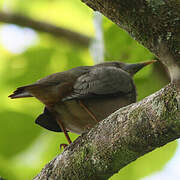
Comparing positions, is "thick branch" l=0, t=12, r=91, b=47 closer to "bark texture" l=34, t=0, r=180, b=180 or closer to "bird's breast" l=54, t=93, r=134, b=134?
"bird's breast" l=54, t=93, r=134, b=134

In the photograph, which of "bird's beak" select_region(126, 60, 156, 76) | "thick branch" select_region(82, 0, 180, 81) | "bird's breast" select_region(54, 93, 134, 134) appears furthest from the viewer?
"bird's beak" select_region(126, 60, 156, 76)

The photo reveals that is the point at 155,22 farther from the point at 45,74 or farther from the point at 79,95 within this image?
the point at 45,74

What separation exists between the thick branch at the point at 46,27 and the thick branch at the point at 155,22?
336 cm

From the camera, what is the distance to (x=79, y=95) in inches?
159

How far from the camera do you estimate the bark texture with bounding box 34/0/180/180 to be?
249cm

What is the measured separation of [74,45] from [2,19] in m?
1.00

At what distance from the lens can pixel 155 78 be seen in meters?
5.03

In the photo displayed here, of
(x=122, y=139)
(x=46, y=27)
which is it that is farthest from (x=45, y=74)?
(x=122, y=139)

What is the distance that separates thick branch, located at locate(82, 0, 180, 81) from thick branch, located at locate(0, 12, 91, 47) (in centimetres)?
336

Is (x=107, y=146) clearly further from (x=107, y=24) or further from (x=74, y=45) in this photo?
(x=74, y=45)

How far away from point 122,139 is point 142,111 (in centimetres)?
24

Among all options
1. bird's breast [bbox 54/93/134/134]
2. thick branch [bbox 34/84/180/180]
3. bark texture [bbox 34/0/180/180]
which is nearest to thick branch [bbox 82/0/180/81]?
bark texture [bbox 34/0/180/180]

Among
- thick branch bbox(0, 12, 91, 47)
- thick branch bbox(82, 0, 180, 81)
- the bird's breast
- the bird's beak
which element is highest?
thick branch bbox(82, 0, 180, 81)

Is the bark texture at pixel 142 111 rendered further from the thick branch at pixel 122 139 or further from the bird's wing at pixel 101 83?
the bird's wing at pixel 101 83
